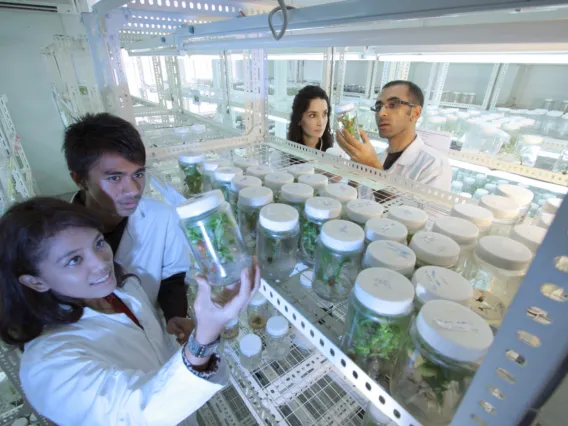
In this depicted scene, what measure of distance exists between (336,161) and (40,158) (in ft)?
16.3

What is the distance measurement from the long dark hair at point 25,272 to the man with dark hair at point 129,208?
6.5 inches

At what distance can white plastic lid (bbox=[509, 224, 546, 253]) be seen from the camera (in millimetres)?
511

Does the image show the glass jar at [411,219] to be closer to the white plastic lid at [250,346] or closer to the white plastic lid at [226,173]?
the white plastic lid at [226,173]

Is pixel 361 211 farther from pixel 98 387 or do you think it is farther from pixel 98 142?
pixel 98 142

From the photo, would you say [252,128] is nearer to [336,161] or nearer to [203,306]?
[336,161]

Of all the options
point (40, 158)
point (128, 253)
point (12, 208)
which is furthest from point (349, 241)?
point (40, 158)

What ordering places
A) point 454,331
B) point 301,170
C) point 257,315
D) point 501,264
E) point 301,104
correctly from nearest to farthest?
point 454,331
point 501,264
point 301,170
point 257,315
point 301,104

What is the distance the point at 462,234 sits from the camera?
1.82ft

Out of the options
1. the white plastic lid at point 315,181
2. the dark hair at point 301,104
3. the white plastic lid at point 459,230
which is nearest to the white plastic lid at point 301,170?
the white plastic lid at point 315,181

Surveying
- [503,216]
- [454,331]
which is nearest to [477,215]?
[503,216]

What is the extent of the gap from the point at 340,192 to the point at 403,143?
3.01 ft

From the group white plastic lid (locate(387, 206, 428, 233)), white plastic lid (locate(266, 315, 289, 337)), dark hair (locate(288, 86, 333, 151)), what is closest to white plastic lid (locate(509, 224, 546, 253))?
white plastic lid (locate(387, 206, 428, 233))

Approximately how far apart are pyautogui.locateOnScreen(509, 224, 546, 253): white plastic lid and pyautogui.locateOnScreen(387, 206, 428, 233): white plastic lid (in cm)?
16

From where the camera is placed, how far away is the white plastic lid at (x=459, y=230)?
55 centimetres
